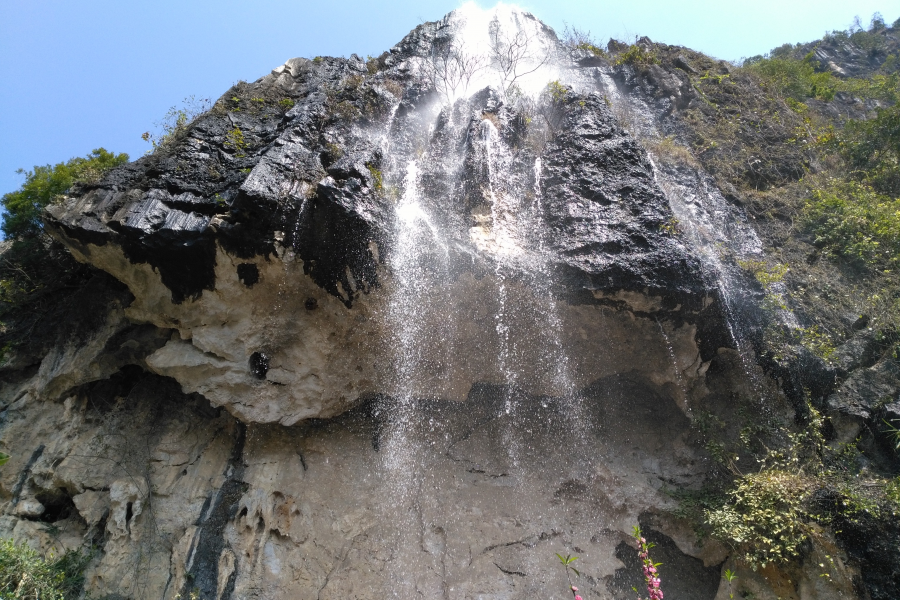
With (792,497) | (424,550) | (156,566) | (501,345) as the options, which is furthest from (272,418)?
(792,497)

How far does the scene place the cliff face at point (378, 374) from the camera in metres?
6.92

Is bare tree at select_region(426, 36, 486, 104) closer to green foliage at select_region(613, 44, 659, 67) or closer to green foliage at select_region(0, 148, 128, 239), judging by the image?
green foliage at select_region(613, 44, 659, 67)

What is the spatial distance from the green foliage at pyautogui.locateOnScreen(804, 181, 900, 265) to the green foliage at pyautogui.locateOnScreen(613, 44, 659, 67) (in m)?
4.68

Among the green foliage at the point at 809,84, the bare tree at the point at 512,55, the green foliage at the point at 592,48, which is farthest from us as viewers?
the green foliage at the point at 809,84

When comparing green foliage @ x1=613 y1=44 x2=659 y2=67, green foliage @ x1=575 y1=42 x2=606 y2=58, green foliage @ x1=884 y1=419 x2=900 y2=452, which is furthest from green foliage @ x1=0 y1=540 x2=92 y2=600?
green foliage @ x1=575 y1=42 x2=606 y2=58

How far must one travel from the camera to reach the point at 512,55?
40.1ft

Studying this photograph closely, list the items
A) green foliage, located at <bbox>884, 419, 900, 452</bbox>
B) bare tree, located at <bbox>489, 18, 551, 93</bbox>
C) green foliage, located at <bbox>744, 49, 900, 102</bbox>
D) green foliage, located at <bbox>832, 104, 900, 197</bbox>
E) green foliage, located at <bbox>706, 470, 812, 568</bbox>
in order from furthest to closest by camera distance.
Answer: green foliage, located at <bbox>744, 49, 900, 102</bbox> < bare tree, located at <bbox>489, 18, 551, 93</bbox> < green foliage, located at <bbox>832, 104, 900, 197</bbox> < green foliage, located at <bbox>884, 419, 900, 452</bbox> < green foliage, located at <bbox>706, 470, 812, 568</bbox>

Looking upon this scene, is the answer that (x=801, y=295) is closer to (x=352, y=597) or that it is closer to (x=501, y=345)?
(x=501, y=345)

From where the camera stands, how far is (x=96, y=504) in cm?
745

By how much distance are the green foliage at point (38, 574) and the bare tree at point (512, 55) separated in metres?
10.7

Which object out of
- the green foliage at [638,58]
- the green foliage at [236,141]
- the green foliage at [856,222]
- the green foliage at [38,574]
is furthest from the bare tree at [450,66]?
the green foliage at [38,574]

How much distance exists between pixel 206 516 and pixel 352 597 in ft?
7.49

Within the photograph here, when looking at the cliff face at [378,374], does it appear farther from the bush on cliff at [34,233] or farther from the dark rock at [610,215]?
the bush on cliff at [34,233]

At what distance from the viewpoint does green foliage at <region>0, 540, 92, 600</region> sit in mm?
6113
